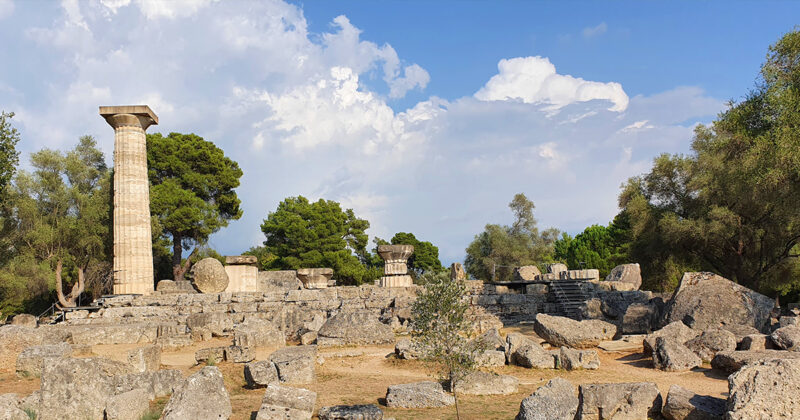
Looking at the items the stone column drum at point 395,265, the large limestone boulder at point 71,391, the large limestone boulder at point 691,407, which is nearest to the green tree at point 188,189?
the stone column drum at point 395,265

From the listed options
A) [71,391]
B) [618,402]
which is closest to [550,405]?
[618,402]

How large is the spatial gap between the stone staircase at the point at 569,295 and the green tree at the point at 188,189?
899 inches

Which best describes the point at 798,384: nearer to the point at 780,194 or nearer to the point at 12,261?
the point at 780,194

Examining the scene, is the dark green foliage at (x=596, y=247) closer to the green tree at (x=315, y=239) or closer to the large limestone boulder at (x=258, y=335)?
the green tree at (x=315, y=239)

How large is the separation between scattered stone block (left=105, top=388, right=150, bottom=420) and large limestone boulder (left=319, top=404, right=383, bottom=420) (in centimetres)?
236

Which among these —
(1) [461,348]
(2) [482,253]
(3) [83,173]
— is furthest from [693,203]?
(3) [83,173]

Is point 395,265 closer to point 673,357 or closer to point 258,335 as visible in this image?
point 258,335

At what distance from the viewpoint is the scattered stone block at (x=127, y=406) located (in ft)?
23.0

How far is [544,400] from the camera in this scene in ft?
22.8

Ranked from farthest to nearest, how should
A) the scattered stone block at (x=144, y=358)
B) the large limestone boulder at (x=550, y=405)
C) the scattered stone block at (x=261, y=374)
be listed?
1. the scattered stone block at (x=144, y=358)
2. the scattered stone block at (x=261, y=374)
3. the large limestone boulder at (x=550, y=405)

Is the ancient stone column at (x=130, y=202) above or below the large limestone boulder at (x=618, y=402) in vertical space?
above

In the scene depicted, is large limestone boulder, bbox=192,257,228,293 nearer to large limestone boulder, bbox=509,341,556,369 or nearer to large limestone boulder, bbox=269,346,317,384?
large limestone boulder, bbox=269,346,317,384

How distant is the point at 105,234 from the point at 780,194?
30.3 m

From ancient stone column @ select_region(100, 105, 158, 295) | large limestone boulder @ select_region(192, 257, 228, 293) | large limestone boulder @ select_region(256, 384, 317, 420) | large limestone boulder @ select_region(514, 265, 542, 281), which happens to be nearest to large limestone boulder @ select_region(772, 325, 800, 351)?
large limestone boulder @ select_region(256, 384, 317, 420)
